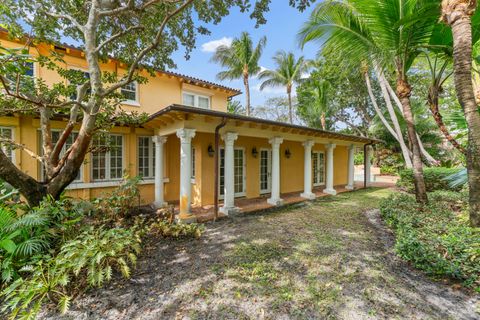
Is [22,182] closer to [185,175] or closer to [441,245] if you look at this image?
[185,175]

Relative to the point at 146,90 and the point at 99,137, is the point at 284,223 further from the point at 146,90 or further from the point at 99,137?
the point at 146,90

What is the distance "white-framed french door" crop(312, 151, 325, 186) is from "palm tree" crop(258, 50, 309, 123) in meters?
9.47

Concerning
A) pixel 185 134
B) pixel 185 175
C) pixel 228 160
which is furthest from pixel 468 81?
pixel 185 175

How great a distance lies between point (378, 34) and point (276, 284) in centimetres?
587

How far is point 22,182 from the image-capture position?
13.8 ft

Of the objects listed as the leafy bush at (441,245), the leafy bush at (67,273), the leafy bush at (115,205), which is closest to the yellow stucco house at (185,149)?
the leafy bush at (115,205)

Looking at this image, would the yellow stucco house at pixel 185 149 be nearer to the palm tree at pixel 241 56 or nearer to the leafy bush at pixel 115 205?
the leafy bush at pixel 115 205

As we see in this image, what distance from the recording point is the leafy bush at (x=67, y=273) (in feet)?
9.29

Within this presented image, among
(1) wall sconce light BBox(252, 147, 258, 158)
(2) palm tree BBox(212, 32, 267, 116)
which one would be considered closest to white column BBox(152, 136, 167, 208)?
(1) wall sconce light BBox(252, 147, 258, 158)

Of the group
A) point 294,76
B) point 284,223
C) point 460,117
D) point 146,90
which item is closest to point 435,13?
point 460,117

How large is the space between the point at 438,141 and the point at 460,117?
16.6 m

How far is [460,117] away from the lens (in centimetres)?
482

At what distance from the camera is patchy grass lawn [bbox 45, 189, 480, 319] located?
2.80m

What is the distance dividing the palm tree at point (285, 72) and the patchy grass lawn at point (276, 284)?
16923 millimetres
